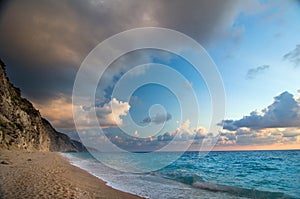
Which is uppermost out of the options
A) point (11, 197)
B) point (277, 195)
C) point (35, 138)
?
point (35, 138)

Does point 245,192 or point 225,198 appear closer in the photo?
point 225,198

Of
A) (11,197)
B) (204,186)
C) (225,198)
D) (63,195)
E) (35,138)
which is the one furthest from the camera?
(35,138)

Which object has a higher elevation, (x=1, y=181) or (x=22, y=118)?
(x=22, y=118)

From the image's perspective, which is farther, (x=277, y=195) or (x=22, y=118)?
(x=22, y=118)

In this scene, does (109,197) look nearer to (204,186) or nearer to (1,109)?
(204,186)

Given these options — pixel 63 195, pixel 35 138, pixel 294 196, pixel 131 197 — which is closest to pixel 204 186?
pixel 294 196

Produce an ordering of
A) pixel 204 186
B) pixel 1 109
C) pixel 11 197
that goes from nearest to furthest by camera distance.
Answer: pixel 11 197 < pixel 204 186 < pixel 1 109

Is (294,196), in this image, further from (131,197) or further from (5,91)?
(5,91)

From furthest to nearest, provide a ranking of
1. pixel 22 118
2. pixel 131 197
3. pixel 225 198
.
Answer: pixel 22 118
pixel 225 198
pixel 131 197

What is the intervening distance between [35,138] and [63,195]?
202 feet

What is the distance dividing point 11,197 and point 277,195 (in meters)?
13.1

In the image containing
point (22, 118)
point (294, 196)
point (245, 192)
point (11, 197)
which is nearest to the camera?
point (11, 197)

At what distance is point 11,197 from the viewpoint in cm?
699

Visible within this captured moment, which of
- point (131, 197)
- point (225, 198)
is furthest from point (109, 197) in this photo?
point (225, 198)
